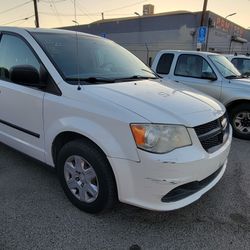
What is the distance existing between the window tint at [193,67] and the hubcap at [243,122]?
1.07 metres

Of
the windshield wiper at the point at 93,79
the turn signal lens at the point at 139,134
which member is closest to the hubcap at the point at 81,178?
the turn signal lens at the point at 139,134

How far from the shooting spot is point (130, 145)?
258 cm

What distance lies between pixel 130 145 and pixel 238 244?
4.29 ft

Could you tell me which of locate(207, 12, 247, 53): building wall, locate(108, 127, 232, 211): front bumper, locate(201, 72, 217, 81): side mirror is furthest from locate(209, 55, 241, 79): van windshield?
locate(207, 12, 247, 53): building wall

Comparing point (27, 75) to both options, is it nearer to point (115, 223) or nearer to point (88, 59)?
point (88, 59)

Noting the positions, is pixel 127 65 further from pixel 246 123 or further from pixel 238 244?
pixel 246 123

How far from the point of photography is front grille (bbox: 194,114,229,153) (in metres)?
2.82

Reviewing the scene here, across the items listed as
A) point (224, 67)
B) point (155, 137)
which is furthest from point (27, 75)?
point (224, 67)

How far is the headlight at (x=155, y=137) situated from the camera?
8.39 ft

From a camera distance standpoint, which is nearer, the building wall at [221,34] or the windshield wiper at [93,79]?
the windshield wiper at [93,79]

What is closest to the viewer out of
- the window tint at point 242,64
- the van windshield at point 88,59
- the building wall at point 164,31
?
the van windshield at point 88,59

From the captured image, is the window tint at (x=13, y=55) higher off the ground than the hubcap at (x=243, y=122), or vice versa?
the window tint at (x=13, y=55)

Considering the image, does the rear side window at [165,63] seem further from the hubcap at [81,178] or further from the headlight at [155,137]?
the headlight at [155,137]

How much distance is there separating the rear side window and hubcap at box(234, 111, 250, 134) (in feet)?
6.51
